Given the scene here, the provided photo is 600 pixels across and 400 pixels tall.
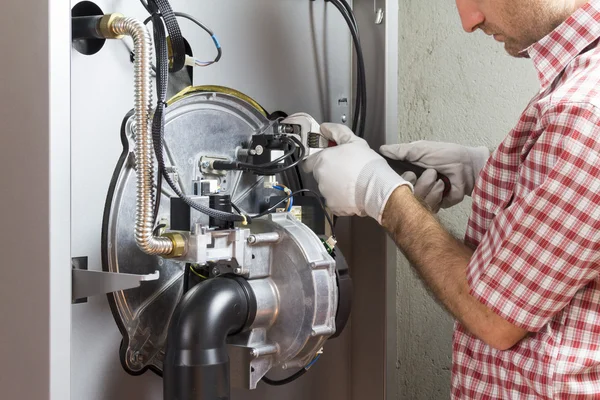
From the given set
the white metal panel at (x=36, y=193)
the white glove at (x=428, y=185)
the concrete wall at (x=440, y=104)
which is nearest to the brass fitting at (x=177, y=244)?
the white metal panel at (x=36, y=193)

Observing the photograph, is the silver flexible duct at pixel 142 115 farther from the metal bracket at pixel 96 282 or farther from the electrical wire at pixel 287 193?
the electrical wire at pixel 287 193

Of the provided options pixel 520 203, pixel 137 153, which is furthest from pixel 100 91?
pixel 520 203

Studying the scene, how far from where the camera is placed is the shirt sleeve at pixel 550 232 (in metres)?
0.84

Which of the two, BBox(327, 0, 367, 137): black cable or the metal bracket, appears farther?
BBox(327, 0, 367, 137): black cable

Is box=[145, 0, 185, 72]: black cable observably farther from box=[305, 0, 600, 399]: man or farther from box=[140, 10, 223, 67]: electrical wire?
box=[305, 0, 600, 399]: man

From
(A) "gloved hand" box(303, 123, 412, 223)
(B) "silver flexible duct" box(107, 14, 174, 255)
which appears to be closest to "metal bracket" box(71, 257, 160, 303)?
(B) "silver flexible duct" box(107, 14, 174, 255)

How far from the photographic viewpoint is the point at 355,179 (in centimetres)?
118

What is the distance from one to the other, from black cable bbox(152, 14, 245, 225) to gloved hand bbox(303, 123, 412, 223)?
0.24m

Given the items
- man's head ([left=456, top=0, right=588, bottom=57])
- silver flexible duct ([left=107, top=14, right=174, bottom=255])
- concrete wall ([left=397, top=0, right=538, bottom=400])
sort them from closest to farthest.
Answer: silver flexible duct ([left=107, top=14, right=174, bottom=255]) < man's head ([left=456, top=0, right=588, bottom=57]) < concrete wall ([left=397, top=0, right=538, bottom=400])

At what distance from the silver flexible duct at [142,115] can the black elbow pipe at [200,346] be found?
114 millimetres

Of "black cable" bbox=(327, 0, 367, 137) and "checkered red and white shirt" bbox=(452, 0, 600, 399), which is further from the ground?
"black cable" bbox=(327, 0, 367, 137)

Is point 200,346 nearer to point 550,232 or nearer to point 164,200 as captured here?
point 164,200

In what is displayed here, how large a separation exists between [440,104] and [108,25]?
100 centimetres

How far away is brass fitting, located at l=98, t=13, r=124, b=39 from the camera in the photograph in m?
0.91
